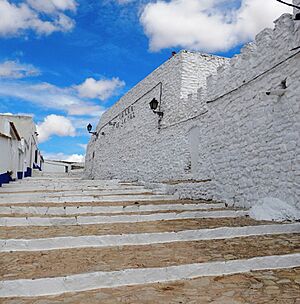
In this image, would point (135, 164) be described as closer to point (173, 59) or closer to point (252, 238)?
point (173, 59)

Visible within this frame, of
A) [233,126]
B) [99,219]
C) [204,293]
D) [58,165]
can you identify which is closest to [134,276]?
[204,293]

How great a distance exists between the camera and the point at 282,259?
3383 millimetres

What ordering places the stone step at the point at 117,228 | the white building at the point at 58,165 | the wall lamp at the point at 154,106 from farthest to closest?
the white building at the point at 58,165
the wall lamp at the point at 154,106
the stone step at the point at 117,228

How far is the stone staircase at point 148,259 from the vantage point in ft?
8.77

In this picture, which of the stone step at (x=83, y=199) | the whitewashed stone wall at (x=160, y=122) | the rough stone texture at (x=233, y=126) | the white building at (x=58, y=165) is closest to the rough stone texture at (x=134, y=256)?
the rough stone texture at (x=233, y=126)

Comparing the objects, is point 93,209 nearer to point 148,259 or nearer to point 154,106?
point 148,259

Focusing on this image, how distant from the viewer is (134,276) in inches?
117

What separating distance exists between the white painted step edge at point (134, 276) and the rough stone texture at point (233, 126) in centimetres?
211

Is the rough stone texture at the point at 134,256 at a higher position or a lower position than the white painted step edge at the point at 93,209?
lower

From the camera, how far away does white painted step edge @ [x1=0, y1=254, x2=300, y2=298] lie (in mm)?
2717

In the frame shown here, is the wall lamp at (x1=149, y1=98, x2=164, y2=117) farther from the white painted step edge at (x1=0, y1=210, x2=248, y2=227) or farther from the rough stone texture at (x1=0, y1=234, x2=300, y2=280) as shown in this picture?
the rough stone texture at (x1=0, y1=234, x2=300, y2=280)

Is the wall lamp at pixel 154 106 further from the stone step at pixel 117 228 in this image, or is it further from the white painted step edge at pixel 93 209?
the stone step at pixel 117 228

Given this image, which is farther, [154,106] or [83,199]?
[154,106]

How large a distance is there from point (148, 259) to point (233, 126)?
14.9ft
